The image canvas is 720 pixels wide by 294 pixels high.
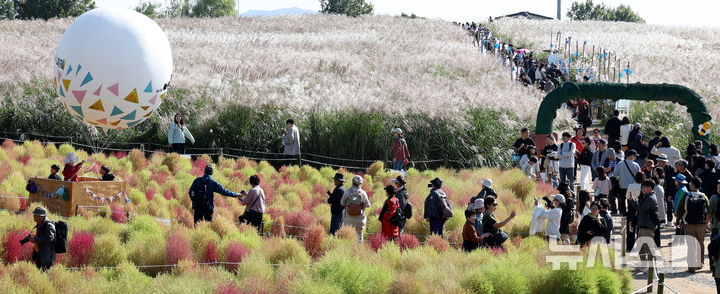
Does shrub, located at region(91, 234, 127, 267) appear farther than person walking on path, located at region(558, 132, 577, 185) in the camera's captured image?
No

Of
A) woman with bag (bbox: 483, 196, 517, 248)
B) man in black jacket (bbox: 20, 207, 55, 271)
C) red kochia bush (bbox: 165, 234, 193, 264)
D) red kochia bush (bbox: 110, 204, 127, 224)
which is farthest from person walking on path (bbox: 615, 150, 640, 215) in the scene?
man in black jacket (bbox: 20, 207, 55, 271)

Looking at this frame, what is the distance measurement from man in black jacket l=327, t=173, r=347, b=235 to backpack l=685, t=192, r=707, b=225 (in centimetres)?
542

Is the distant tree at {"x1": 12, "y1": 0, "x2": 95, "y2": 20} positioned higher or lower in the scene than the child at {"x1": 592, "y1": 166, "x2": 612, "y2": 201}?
higher

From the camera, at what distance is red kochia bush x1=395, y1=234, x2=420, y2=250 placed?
12.6 meters

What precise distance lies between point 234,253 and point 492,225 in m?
3.63

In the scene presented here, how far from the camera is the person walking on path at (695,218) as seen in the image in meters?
13.0

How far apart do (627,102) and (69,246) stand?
72.6 ft

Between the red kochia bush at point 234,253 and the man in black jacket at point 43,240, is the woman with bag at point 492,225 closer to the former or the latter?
the red kochia bush at point 234,253

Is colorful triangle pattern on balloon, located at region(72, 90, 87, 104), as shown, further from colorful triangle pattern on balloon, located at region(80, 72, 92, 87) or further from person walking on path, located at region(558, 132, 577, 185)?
person walking on path, located at region(558, 132, 577, 185)

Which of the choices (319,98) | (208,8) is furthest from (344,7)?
(319,98)

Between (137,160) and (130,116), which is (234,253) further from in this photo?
(137,160)

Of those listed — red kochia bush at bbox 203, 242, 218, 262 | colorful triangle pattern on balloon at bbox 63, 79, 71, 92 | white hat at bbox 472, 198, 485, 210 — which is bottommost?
red kochia bush at bbox 203, 242, 218, 262

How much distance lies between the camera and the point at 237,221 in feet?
48.4

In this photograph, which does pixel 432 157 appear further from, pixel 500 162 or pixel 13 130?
pixel 13 130
